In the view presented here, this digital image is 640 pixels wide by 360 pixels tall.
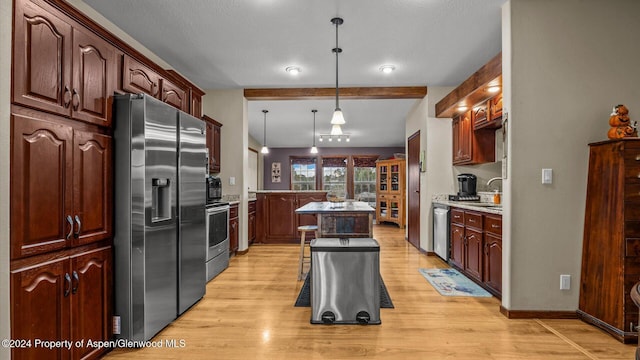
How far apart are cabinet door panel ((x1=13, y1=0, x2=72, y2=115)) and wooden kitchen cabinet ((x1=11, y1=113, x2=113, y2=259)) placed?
→ 0.09 meters

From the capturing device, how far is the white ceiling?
274 cm

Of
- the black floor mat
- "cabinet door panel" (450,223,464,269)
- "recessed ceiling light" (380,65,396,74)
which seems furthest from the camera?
"recessed ceiling light" (380,65,396,74)

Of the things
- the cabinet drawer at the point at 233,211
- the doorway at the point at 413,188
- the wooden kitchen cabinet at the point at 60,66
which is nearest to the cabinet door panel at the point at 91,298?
the wooden kitchen cabinet at the point at 60,66

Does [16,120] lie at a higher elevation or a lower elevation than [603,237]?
higher

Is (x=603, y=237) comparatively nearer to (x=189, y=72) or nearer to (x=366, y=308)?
(x=366, y=308)

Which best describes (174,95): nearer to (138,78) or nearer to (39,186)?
(138,78)

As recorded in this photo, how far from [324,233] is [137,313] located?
1691 mm

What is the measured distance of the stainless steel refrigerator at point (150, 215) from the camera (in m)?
2.09

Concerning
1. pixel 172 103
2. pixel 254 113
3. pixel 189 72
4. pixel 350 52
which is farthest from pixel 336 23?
pixel 254 113

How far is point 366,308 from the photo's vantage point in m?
2.54

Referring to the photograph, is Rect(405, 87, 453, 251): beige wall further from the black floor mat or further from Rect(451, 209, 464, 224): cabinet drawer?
the black floor mat

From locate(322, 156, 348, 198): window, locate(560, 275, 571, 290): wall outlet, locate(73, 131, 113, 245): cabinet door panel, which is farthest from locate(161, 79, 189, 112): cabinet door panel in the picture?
locate(322, 156, 348, 198): window

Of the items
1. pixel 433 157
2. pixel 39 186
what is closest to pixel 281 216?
pixel 433 157

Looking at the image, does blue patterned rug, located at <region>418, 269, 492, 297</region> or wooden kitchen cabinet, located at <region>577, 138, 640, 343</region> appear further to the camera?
blue patterned rug, located at <region>418, 269, 492, 297</region>
